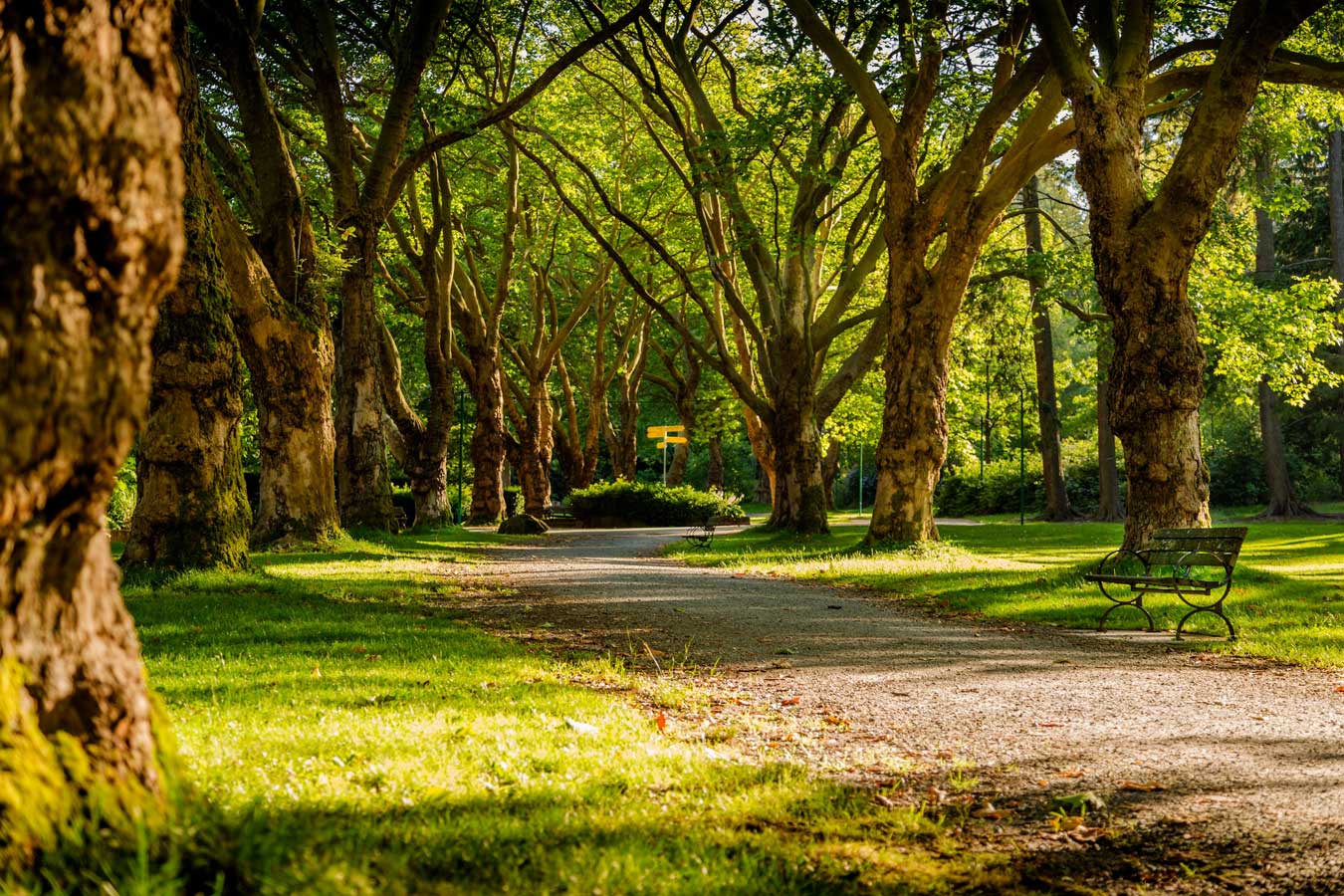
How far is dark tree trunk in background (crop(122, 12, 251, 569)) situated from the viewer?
482 inches

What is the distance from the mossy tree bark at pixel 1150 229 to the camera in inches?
526

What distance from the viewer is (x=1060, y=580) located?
1355 centimetres

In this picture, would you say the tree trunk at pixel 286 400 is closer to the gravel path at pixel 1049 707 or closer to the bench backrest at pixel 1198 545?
the gravel path at pixel 1049 707

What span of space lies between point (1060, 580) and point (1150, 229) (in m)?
4.28

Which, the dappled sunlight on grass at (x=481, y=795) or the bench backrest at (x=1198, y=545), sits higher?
the bench backrest at (x=1198, y=545)

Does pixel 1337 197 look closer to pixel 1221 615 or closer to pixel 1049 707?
pixel 1221 615

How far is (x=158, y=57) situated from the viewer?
303cm

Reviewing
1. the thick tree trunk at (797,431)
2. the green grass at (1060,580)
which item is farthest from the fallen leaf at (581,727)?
the thick tree trunk at (797,431)

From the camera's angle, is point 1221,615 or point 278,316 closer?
point 1221,615

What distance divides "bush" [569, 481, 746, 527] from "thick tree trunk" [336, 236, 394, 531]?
52.1 ft

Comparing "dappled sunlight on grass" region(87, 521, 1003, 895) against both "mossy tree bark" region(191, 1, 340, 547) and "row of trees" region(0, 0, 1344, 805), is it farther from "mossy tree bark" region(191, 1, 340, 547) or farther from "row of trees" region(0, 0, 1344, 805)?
"mossy tree bark" region(191, 1, 340, 547)

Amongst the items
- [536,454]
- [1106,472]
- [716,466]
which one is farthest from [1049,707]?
[716,466]

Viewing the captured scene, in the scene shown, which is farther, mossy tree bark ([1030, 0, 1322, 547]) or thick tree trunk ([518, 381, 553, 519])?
thick tree trunk ([518, 381, 553, 519])

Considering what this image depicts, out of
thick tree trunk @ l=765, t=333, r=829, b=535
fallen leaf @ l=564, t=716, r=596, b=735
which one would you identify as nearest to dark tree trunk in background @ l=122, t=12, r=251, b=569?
fallen leaf @ l=564, t=716, r=596, b=735
